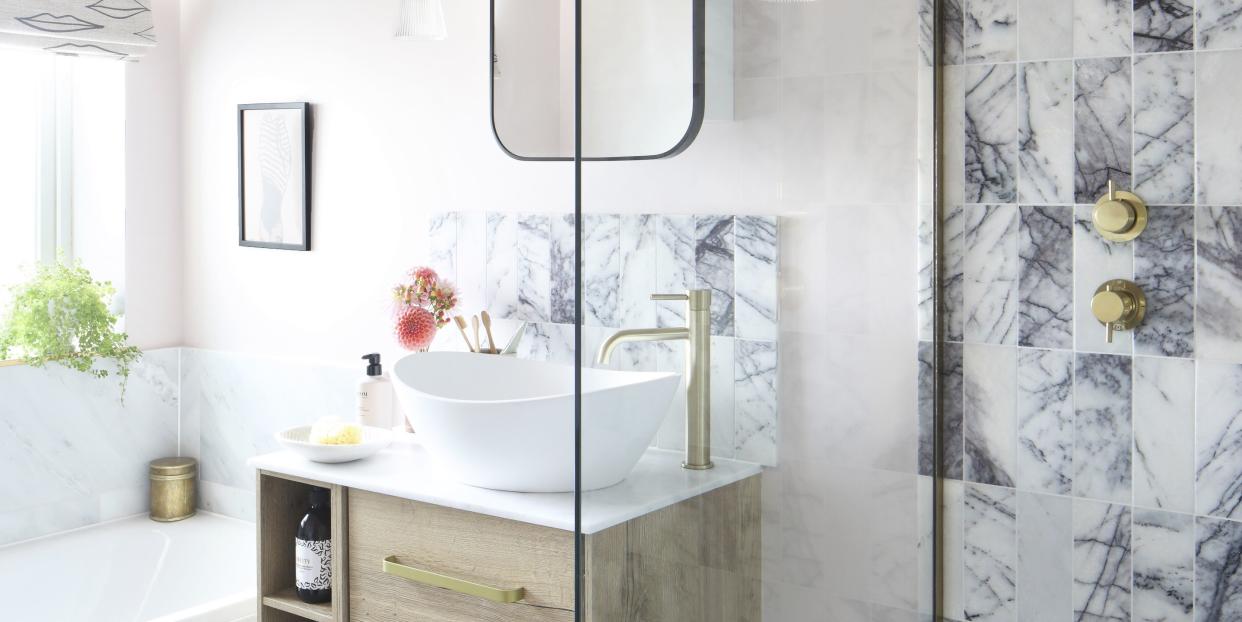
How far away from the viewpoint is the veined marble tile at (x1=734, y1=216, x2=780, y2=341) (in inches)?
41.1

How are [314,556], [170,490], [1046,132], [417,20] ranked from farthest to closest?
[170,490] < [417,20] < [314,556] < [1046,132]

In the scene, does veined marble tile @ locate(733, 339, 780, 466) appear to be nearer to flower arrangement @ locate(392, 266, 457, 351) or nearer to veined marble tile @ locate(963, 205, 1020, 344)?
veined marble tile @ locate(963, 205, 1020, 344)

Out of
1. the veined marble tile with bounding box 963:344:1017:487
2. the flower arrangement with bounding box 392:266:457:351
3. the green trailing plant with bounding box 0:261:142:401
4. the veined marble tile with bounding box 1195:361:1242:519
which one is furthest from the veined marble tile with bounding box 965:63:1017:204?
the green trailing plant with bounding box 0:261:142:401

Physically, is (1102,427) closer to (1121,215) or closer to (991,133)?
(1121,215)

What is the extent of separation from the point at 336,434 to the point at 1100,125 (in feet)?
4.50

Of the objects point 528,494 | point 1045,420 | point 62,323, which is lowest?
point 528,494

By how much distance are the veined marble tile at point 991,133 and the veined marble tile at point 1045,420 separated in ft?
0.79

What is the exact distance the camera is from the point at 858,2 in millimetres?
1250

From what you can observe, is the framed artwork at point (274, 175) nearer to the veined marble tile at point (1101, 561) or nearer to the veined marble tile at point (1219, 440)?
the veined marble tile at point (1101, 561)

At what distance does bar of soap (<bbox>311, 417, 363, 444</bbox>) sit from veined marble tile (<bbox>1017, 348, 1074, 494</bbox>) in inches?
45.6

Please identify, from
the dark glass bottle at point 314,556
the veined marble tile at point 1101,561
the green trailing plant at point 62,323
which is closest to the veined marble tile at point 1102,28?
the veined marble tile at point 1101,561

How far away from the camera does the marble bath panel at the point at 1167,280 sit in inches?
53.6

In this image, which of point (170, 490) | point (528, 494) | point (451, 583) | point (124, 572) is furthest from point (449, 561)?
point (170, 490)

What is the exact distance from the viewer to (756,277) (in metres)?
1.07
